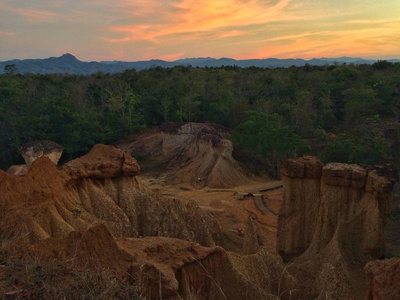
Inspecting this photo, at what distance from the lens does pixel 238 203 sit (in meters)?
23.1

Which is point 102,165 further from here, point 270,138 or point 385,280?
point 270,138

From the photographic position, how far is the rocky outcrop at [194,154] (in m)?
27.8

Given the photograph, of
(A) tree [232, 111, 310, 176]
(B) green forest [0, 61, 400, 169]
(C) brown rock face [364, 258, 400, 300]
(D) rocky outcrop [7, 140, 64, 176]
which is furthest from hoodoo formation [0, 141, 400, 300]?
(D) rocky outcrop [7, 140, 64, 176]

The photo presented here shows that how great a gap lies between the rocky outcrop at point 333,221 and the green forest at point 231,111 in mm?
8979

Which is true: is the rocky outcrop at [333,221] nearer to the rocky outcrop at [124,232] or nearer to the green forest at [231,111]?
the rocky outcrop at [124,232]

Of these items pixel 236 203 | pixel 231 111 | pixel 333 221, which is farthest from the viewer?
pixel 231 111

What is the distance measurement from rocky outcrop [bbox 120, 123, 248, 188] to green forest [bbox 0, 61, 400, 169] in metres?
1.89

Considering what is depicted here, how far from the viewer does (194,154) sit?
30.3 metres

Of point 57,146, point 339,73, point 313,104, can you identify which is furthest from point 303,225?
point 339,73

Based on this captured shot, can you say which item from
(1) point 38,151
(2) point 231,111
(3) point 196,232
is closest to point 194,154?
(2) point 231,111

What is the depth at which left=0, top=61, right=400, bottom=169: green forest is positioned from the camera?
27.9 meters

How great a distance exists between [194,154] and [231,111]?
8177 millimetres

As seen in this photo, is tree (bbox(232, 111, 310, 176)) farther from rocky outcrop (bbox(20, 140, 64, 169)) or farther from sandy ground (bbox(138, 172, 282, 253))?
rocky outcrop (bbox(20, 140, 64, 169))

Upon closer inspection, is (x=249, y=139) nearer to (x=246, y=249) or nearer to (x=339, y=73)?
(x=246, y=249)
